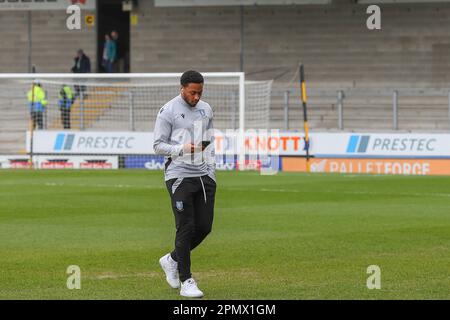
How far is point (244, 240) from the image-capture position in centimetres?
1542

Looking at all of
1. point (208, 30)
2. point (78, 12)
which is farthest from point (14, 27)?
point (208, 30)

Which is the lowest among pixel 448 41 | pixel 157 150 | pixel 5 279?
pixel 5 279

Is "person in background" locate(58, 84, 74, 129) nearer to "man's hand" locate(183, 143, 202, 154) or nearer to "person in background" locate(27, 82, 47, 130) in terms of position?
"person in background" locate(27, 82, 47, 130)

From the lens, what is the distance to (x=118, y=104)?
37188mm

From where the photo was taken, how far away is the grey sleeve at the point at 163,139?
1084cm

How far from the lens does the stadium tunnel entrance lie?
146ft

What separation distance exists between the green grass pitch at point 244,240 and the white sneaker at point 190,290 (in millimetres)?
119

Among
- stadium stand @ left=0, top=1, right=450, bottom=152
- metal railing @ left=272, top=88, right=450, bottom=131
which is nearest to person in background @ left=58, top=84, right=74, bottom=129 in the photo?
stadium stand @ left=0, top=1, right=450, bottom=152

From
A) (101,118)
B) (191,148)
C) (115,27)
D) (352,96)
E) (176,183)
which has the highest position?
(115,27)

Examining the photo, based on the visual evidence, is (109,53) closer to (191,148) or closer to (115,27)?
(115,27)

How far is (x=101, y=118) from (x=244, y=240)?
21676mm

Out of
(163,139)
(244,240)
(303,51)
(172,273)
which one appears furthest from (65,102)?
(163,139)
